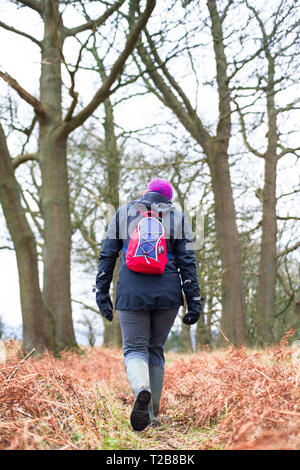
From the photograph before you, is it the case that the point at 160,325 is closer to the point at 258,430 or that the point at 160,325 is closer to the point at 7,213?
the point at 258,430

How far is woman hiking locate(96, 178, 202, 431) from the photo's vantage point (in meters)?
3.43

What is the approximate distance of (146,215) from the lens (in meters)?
3.71

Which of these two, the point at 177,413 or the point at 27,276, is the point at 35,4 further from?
the point at 177,413

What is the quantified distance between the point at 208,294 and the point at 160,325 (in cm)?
1352

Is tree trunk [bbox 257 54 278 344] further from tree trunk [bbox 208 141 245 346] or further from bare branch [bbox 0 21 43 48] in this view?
bare branch [bbox 0 21 43 48]

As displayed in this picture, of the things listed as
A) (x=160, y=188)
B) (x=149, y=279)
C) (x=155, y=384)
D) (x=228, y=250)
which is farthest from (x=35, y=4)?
(x=155, y=384)

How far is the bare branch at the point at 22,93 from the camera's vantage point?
688 cm

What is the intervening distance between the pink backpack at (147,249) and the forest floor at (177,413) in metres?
0.94

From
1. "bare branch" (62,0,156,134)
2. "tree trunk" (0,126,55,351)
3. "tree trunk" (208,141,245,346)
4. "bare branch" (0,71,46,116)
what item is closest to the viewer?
"bare branch" (62,0,156,134)

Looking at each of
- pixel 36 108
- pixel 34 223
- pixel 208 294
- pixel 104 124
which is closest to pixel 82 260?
pixel 34 223

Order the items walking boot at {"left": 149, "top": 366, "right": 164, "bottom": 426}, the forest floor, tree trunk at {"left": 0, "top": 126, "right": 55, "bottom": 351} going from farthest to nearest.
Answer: tree trunk at {"left": 0, "top": 126, "right": 55, "bottom": 351} → walking boot at {"left": 149, "top": 366, "right": 164, "bottom": 426} → the forest floor

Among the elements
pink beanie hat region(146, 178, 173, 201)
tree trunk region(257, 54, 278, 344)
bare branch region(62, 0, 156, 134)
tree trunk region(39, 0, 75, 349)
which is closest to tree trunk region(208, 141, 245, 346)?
tree trunk region(257, 54, 278, 344)

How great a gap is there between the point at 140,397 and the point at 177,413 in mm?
1045

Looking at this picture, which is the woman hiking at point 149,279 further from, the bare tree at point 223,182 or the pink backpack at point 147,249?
the bare tree at point 223,182
